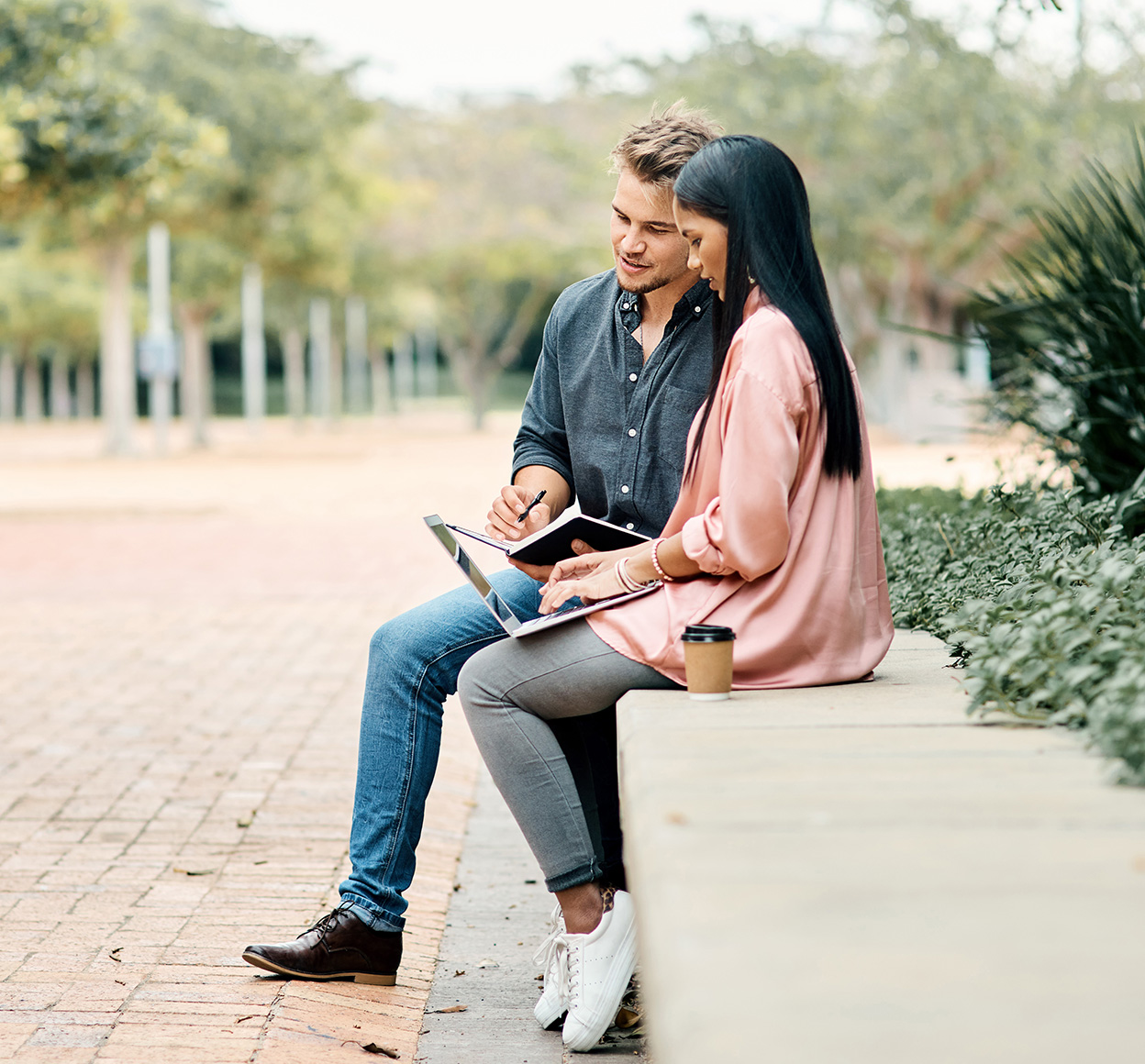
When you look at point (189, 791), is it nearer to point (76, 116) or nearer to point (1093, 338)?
point (1093, 338)

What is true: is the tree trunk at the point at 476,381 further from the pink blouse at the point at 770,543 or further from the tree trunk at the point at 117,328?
the pink blouse at the point at 770,543

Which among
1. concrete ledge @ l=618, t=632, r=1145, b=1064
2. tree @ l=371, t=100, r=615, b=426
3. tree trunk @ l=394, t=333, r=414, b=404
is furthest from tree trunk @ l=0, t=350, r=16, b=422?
concrete ledge @ l=618, t=632, r=1145, b=1064

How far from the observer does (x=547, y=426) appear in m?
3.51

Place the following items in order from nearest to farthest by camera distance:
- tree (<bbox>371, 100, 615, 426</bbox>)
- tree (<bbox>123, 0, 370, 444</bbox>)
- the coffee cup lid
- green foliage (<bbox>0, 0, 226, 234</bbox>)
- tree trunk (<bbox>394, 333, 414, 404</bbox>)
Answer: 1. the coffee cup lid
2. green foliage (<bbox>0, 0, 226, 234</bbox>)
3. tree (<bbox>123, 0, 370, 444</bbox>)
4. tree (<bbox>371, 100, 615, 426</bbox>)
5. tree trunk (<bbox>394, 333, 414, 404</bbox>)

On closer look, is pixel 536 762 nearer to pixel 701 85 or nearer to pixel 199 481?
pixel 199 481

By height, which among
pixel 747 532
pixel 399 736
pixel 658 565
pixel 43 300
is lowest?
pixel 43 300

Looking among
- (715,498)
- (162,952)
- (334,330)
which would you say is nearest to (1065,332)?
Result: (715,498)

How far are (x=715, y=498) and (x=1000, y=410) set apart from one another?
3.22 metres

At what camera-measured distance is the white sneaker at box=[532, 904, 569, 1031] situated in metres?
3.02

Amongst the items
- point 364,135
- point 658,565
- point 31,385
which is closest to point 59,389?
point 31,385

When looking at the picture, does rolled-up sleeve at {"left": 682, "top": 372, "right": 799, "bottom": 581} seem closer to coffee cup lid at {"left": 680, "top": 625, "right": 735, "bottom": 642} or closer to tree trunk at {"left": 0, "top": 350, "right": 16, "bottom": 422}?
coffee cup lid at {"left": 680, "top": 625, "right": 735, "bottom": 642}

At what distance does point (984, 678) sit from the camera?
8.00ft

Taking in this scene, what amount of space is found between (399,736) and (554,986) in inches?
22.9

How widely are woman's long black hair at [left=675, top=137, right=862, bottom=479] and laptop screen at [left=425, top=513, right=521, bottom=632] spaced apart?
1.79 feet
